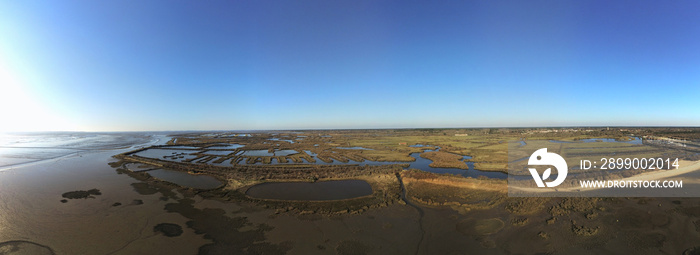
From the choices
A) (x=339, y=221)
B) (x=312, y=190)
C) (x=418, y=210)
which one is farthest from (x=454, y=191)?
(x=312, y=190)

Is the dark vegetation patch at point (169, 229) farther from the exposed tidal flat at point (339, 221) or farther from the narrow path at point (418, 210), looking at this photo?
the narrow path at point (418, 210)

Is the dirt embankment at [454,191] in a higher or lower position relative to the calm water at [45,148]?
lower

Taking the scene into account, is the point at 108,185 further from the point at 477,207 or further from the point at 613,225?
the point at 613,225

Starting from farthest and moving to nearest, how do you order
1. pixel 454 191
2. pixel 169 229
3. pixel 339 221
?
pixel 454 191 < pixel 339 221 < pixel 169 229

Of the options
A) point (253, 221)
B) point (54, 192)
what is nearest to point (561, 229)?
point (253, 221)

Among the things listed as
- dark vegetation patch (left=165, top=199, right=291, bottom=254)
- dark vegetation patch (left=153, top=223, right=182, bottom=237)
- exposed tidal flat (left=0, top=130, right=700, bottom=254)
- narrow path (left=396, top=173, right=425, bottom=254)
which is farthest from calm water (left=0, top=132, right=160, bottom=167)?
narrow path (left=396, top=173, right=425, bottom=254)

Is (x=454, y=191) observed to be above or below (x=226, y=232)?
above

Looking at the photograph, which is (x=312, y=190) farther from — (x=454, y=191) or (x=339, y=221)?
(x=454, y=191)

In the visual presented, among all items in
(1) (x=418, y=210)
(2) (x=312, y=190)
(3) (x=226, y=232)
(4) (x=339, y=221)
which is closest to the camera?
(3) (x=226, y=232)

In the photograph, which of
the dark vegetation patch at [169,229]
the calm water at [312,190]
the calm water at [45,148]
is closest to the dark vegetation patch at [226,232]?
the dark vegetation patch at [169,229]
